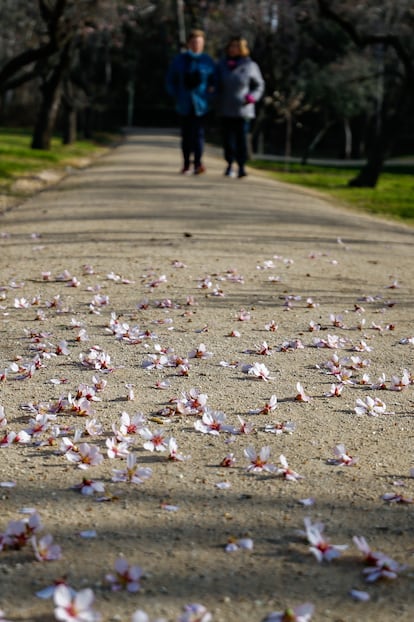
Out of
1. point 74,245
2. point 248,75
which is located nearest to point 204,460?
point 74,245

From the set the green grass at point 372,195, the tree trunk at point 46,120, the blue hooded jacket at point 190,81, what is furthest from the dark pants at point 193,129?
the tree trunk at point 46,120

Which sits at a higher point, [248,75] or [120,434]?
[248,75]

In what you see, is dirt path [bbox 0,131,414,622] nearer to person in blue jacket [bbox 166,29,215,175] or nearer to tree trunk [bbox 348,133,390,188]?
person in blue jacket [bbox 166,29,215,175]

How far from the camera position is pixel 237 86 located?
16047 millimetres

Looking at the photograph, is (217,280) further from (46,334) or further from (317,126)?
(317,126)

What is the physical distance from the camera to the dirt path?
2.72 metres

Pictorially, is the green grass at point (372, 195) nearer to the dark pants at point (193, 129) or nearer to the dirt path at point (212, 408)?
the dark pants at point (193, 129)

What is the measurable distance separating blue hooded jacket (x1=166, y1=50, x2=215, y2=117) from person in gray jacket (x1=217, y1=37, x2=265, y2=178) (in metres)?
0.26

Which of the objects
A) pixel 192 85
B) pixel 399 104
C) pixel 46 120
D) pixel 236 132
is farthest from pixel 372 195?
pixel 46 120

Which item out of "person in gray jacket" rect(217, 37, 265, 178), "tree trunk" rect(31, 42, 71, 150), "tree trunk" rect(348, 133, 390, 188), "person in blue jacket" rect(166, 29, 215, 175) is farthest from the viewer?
"tree trunk" rect(31, 42, 71, 150)

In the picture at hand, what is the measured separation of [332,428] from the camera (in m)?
4.11

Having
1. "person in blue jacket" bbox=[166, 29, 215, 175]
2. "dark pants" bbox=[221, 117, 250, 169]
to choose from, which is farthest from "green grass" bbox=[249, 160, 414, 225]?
"person in blue jacket" bbox=[166, 29, 215, 175]

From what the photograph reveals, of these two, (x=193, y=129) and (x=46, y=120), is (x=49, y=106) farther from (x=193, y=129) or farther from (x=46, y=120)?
(x=193, y=129)

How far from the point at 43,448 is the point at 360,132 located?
148 feet
